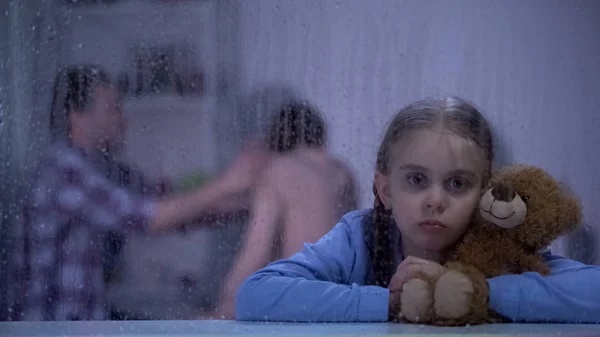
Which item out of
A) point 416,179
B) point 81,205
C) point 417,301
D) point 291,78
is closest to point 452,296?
point 417,301

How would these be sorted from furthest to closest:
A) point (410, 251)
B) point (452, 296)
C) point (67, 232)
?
point (67, 232) → point (410, 251) → point (452, 296)

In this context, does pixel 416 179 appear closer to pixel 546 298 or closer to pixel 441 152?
pixel 441 152

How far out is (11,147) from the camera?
1.00 m

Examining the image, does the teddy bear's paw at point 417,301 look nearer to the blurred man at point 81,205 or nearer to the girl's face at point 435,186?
the girl's face at point 435,186

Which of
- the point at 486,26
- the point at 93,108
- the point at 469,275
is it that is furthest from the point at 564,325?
the point at 93,108

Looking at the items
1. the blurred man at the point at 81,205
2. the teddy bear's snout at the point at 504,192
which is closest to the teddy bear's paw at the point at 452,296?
the teddy bear's snout at the point at 504,192

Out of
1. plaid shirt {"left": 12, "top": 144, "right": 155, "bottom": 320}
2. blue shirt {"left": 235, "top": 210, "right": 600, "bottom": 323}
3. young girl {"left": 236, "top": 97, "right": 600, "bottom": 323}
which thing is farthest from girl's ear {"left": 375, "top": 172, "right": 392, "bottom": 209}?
plaid shirt {"left": 12, "top": 144, "right": 155, "bottom": 320}

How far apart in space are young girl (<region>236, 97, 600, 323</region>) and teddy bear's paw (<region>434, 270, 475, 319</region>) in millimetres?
20

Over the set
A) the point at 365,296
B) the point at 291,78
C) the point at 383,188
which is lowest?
the point at 365,296

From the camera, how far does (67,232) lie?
3.18 ft

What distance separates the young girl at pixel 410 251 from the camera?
799mm

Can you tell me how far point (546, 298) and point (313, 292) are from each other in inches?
10.2

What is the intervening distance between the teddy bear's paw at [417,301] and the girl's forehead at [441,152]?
0.14 metres

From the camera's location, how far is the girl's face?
814mm
